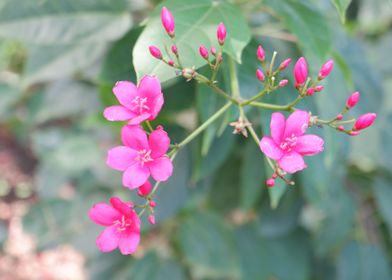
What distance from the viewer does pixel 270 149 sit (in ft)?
2.18

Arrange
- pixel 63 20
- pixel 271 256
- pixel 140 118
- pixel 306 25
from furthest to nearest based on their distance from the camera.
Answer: pixel 271 256 → pixel 63 20 → pixel 306 25 → pixel 140 118

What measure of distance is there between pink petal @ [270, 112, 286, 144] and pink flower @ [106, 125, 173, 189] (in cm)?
13

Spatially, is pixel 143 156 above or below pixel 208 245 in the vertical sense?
above

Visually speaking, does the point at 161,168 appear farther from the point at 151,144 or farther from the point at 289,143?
the point at 289,143

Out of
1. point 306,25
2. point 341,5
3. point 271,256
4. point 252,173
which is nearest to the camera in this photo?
point 341,5

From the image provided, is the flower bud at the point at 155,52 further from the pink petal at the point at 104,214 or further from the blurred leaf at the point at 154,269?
the blurred leaf at the point at 154,269

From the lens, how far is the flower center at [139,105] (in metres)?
0.68

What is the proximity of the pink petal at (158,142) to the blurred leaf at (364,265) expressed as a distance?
111 centimetres

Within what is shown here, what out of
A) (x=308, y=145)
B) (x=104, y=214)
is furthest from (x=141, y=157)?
(x=308, y=145)

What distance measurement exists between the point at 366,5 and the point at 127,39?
2.58ft

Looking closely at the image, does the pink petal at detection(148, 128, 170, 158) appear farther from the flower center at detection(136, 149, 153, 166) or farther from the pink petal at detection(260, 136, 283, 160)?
the pink petal at detection(260, 136, 283, 160)

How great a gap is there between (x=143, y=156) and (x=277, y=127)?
6.7 inches

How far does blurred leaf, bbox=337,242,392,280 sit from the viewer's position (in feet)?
5.30

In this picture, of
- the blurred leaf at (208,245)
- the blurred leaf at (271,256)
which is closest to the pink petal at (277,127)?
the blurred leaf at (208,245)
